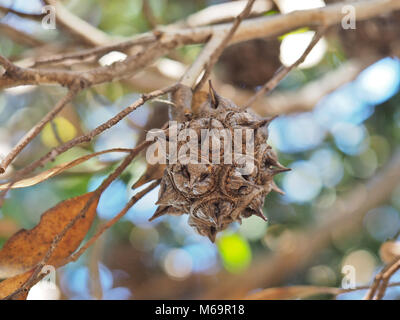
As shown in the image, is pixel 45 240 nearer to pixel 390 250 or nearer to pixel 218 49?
pixel 218 49

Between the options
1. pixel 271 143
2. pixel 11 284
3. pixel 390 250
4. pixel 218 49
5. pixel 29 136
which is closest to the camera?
pixel 29 136

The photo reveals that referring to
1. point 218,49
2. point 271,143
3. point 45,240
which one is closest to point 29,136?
point 45,240

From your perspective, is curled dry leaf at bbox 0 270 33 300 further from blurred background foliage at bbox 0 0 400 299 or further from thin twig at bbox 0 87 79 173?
A: blurred background foliage at bbox 0 0 400 299

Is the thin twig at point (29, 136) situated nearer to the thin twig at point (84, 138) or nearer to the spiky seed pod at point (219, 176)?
the thin twig at point (84, 138)

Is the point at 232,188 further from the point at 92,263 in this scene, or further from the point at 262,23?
the point at 92,263
